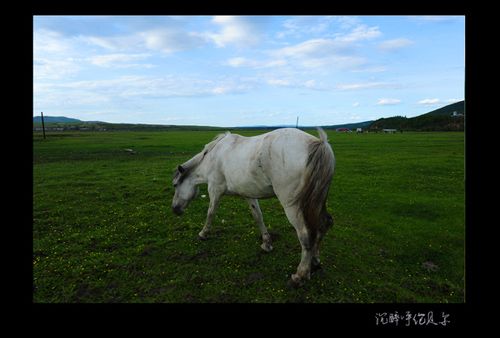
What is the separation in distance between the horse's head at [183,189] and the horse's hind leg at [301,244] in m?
3.57

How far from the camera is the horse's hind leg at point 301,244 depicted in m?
4.62

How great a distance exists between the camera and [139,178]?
16.2 metres

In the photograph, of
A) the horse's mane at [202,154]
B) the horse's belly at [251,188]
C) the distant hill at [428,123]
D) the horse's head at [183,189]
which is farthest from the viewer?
the distant hill at [428,123]

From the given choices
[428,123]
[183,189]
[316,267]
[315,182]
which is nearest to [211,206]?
[183,189]

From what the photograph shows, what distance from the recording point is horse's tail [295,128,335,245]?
174 inches

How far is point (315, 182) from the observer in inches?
175

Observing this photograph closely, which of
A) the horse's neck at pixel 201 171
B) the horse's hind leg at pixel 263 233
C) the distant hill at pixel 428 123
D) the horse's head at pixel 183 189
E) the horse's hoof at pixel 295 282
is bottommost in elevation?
Answer: the horse's hoof at pixel 295 282

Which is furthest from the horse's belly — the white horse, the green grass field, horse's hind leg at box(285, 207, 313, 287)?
the green grass field

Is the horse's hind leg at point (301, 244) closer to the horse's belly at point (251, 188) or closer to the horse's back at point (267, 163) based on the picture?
the horse's back at point (267, 163)

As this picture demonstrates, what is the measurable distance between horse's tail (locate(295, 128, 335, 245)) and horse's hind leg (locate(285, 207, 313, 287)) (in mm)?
87

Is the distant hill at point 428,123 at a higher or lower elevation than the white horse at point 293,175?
higher

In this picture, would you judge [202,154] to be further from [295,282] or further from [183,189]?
[295,282]

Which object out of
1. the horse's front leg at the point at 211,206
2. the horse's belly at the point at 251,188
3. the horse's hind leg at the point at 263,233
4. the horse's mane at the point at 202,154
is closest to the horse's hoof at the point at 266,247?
the horse's hind leg at the point at 263,233
